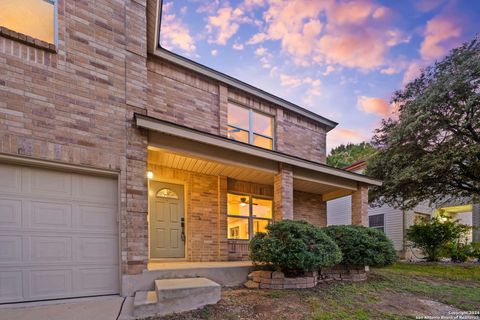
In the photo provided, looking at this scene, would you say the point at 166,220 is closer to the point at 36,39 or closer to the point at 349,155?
the point at 36,39

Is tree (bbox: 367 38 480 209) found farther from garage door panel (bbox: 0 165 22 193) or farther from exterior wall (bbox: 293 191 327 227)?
garage door panel (bbox: 0 165 22 193)

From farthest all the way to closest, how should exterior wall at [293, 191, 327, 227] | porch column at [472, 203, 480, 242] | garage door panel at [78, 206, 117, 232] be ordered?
1. porch column at [472, 203, 480, 242]
2. exterior wall at [293, 191, 327, 227]
3. garage door panel at [78, 206, 117, 232]

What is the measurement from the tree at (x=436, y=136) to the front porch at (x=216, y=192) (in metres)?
3.98

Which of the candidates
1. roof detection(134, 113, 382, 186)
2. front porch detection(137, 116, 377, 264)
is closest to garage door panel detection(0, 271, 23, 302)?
front porch detection(137, 116, 377, 264)

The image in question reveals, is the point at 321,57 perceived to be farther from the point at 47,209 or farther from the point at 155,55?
the point at 47,209

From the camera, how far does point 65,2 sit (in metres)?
4.83

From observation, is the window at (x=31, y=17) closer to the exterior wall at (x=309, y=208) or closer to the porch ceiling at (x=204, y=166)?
the porch ceiling at (x=204, y=166)

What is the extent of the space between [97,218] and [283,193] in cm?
440

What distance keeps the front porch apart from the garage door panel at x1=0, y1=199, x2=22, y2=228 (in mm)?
2691

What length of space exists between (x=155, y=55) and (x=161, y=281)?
214 inches

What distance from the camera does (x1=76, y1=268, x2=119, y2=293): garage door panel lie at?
179 inches

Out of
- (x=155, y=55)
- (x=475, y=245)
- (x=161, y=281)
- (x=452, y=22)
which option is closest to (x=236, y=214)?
(x=161, y=281)

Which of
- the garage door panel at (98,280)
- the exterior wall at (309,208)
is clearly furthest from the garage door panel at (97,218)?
the exterior wall at (309,208)

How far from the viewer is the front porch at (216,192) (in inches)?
263
